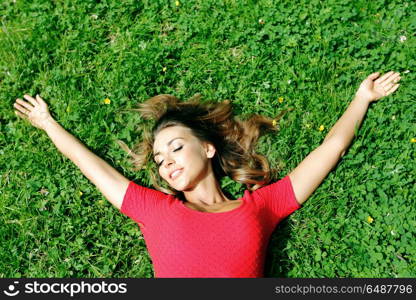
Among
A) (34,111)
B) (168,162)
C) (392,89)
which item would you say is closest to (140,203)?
(168,162)

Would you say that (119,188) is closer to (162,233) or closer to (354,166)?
(162,233)

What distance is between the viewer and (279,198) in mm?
4516

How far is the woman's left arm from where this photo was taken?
462 centimetres

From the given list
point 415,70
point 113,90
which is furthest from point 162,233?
point 415,70

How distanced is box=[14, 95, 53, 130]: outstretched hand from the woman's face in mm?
1453

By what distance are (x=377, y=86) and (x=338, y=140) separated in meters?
0.90

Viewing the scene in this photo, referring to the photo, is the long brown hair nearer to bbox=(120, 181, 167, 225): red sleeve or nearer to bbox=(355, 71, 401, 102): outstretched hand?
bbox=(120, 181, 167, 225): red sleeve

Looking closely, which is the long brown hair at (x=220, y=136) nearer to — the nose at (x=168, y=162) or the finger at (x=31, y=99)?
the nose at (x=168, y=162)

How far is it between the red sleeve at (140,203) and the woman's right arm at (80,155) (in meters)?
0.07

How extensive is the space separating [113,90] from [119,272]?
2101 millimetres


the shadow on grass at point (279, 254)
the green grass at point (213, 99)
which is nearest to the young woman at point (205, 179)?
the green grass at point (213, 99)

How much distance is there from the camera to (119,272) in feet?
16.0

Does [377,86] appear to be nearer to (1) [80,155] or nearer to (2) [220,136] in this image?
(2) [220,136]

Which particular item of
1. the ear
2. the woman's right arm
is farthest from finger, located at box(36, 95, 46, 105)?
the ear
